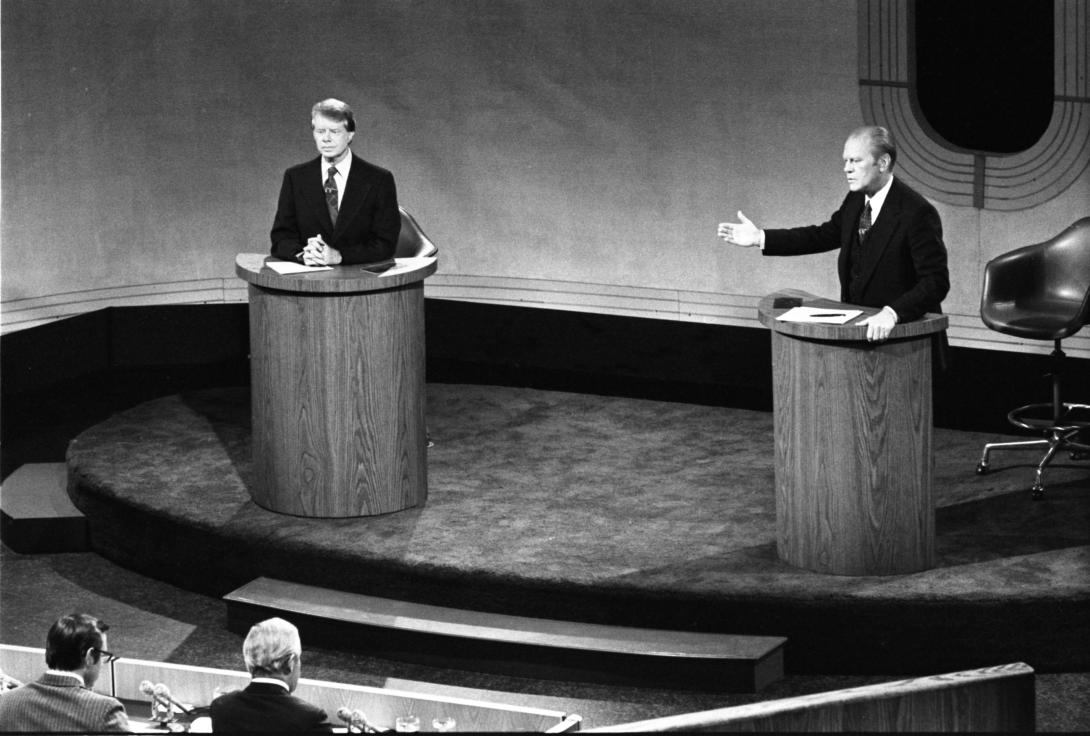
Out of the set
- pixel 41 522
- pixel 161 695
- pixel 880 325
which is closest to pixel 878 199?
pixel 880 325

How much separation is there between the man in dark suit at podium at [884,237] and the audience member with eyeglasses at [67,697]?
8.50 ft

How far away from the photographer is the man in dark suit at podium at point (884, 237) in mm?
5457

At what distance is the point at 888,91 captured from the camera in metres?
7.74

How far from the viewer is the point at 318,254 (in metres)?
6.11

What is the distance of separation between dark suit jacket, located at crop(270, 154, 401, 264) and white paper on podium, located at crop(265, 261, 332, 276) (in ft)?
Answer: 0.42

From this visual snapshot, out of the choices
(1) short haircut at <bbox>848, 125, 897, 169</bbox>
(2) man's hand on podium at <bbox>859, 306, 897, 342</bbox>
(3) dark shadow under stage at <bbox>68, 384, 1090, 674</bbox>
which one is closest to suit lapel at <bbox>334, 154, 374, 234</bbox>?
(3) dark shadow under stage at <bbox>68, 384, 1090, 674</bbox>

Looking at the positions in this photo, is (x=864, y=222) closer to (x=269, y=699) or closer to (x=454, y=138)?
(x=269, y=699)

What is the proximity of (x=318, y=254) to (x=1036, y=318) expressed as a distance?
2804 millimetres

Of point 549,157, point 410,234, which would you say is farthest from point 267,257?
point 549,157

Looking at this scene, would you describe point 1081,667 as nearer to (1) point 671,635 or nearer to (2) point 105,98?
(1) point 671,635

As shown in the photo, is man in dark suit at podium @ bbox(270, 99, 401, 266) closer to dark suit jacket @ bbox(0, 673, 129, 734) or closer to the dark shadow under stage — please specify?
the dark shadow under stage

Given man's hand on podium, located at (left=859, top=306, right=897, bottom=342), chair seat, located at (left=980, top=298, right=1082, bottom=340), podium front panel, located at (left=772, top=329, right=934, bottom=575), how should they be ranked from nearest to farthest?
man's hand on podium, located at (left=859, top=306, right=897, bottom=342) < podium front panel, located at (left=772, top=329, right=934, bottom=575) < chair seat, located at (left=980, top=298, right=1082, bottom=340)

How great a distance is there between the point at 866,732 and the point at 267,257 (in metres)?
3.72

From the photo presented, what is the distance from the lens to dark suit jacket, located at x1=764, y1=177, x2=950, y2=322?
540 cm
